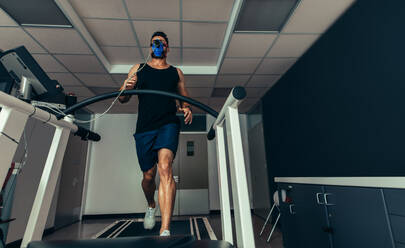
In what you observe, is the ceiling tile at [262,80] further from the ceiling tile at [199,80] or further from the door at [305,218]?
the door at [305,218]

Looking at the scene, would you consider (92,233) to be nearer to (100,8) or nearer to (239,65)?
(100,8)

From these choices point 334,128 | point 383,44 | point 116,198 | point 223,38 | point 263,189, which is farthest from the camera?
point 116,198

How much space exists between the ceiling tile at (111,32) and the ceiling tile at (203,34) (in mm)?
717

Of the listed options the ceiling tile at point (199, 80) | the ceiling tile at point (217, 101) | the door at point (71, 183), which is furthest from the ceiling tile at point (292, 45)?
the door at point (71, 183)

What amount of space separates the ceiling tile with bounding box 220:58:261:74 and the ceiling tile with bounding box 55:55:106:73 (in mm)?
1919

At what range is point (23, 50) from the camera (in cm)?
95

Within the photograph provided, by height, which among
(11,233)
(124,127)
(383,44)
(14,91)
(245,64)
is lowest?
(11,233)

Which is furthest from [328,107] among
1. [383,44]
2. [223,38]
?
[223,38]

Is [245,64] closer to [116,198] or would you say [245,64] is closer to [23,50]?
[23,50]

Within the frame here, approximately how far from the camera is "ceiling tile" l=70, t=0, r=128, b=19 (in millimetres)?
2232

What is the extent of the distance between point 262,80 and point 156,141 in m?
2.91

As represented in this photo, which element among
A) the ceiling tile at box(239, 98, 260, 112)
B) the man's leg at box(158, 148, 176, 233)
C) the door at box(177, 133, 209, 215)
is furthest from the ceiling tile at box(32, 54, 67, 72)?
the ceiling tile at box(239, 98, 260, 112)

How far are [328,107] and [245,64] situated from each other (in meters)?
1.43

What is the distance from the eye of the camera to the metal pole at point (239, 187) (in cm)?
79
